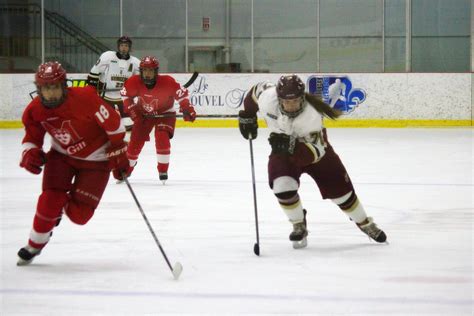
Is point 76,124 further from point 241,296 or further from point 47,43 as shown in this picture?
point 47,43

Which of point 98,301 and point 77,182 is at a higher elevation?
point 77,182

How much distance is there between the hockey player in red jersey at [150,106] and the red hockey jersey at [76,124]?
3.49 metres

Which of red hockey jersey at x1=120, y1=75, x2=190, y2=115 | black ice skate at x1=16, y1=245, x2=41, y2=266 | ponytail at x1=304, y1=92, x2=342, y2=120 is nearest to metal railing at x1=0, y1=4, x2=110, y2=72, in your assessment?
red hockey jersey at x1=120, y1=75, x2=190, y2=115

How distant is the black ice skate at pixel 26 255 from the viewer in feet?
12.3

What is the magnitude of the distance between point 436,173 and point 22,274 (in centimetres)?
480

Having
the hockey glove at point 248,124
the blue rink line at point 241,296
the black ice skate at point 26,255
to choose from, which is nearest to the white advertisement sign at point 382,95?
the hockey glove at point 248,124

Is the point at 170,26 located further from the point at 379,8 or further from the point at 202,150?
the point at 202,150

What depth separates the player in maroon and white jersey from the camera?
4090mm

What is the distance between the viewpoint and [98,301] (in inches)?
122

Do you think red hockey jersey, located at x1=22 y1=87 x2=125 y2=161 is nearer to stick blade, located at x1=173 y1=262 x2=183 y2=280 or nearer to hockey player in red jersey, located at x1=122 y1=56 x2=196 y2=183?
stick blade, located at x1=173 y1=262 x2=183 y2=280

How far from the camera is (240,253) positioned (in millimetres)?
4078

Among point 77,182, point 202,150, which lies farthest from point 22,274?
point 202,150

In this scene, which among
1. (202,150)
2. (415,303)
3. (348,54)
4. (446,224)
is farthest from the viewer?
(348,54)

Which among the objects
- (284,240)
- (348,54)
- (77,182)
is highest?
(348,54)
